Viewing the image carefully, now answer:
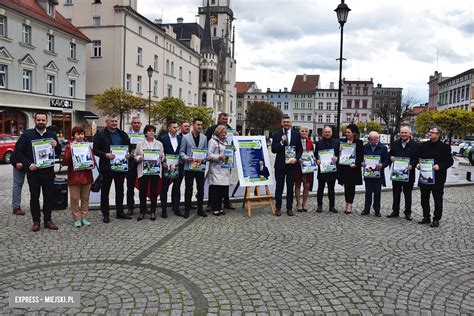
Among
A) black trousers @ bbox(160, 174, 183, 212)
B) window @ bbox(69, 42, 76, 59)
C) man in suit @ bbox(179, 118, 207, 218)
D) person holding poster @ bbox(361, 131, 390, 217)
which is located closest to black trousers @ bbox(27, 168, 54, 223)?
black trousers @ bbox(160, 174, 183, 212)

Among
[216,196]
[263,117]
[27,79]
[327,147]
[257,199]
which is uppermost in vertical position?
[263,117]

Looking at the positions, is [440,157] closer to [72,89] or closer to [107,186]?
[107,186]

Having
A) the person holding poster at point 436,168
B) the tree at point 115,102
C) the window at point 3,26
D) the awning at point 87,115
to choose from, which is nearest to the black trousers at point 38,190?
the person holding poster at point 436,168

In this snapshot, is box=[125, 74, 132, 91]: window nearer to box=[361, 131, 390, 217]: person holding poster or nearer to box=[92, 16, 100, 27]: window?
box=[92, 16, 100, 27]: window

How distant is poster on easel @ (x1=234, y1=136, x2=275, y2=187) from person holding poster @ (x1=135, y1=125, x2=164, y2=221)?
5.81ft

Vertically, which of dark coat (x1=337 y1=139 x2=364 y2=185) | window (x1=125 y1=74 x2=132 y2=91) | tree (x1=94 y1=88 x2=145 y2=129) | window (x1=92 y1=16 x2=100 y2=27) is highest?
window (x1=92 y1=16 x2=100 y2=27)

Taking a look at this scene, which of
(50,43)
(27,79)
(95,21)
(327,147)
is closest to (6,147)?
(27,79)

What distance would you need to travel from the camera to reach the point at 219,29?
88.9 metres

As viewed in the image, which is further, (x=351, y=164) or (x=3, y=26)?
(x=3, y=26)

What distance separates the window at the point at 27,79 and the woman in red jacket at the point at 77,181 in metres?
27.0

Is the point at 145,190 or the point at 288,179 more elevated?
the point at 288,179

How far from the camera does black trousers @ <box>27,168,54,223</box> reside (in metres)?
6.91

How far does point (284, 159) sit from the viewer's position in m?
8.79

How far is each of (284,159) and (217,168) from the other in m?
1.49
